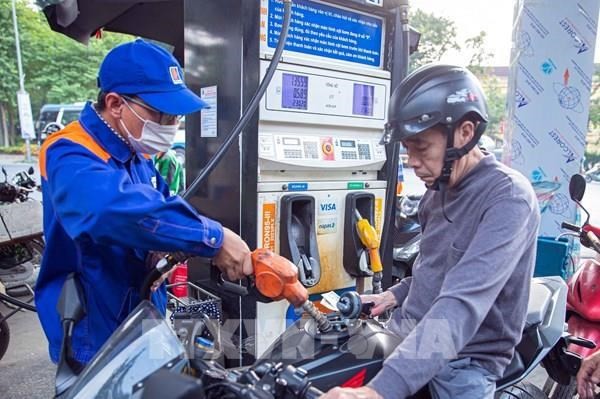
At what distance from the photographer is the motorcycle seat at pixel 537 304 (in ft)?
6.27

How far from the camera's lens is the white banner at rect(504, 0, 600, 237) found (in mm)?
4949

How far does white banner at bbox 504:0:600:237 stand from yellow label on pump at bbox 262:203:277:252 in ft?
12.2

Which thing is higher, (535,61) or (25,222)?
(535,61)

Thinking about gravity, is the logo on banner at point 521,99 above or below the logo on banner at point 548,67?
below

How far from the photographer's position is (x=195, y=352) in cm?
134

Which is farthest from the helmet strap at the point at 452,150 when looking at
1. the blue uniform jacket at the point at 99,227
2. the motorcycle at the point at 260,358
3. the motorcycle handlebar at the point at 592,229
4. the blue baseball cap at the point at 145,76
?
the motorcycle handlebar at the point at 592,229

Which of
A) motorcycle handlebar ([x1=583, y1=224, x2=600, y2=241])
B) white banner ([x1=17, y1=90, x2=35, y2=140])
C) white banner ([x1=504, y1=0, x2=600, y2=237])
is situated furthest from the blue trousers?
white banner ([x1=17, y1=90, x2=35, y2=140])

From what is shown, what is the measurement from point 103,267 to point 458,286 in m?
1.13

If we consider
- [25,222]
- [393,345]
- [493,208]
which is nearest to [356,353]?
[393,345]

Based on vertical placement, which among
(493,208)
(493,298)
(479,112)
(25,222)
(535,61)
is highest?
(535,61)

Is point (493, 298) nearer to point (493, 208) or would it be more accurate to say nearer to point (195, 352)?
point (493, 208)

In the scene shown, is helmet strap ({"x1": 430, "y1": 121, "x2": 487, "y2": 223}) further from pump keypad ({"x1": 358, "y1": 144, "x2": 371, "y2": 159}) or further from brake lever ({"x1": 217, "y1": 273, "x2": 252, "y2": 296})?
pump keypad ({"x1": 358, "y1": 144, "x2": 371, "y2": 159})

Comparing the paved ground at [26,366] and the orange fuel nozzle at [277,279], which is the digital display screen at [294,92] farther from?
the paved ground at [26,366]

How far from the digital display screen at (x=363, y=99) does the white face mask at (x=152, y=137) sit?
1.34 m
